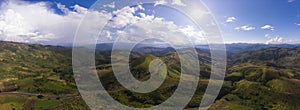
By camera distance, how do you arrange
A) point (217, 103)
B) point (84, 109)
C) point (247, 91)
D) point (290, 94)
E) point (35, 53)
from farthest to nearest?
point (35, 53)
point (247, 91)
point (290, 94)
point (217, 103)
point (84, 109)

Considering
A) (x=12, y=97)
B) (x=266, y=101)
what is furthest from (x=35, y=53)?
(x=266, y=101)

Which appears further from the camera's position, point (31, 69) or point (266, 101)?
point (31, 69)

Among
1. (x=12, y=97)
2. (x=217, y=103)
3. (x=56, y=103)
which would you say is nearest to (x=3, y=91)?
(x=12, y=97)

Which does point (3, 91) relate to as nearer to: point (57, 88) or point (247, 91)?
point (57, 88)

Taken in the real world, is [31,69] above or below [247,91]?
above

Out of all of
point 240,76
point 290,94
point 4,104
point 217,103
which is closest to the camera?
point 4,104

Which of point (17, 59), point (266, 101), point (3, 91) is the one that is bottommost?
point (266, 101)

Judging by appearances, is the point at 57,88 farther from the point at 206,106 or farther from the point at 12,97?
the point at 206,106

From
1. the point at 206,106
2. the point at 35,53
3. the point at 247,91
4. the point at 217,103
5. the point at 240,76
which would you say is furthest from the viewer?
the point at 35,53

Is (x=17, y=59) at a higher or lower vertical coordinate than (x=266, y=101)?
higher
